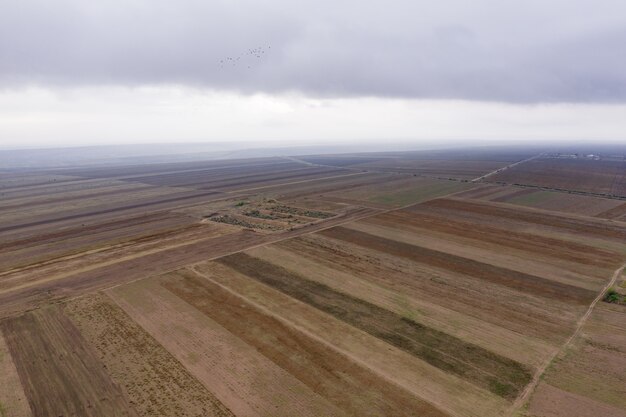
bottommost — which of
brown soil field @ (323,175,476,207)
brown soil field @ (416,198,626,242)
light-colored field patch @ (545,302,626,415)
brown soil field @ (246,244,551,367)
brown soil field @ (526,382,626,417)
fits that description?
brown soil field @ (526,382,626,417)

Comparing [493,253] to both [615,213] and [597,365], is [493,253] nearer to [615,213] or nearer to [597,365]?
[597,365]

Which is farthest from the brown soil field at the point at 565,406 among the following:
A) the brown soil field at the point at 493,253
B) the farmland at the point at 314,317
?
the brown soil field at the point at 493,253

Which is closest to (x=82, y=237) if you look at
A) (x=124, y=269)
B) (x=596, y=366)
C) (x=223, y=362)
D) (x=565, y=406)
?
(x=124, y=269)

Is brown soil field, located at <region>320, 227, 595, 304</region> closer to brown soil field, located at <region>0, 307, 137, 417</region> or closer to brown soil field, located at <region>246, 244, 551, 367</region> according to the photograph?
brown soil field, located at <region>246, 244, 551, 367</region>

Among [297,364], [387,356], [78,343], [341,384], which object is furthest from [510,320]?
[78,343]

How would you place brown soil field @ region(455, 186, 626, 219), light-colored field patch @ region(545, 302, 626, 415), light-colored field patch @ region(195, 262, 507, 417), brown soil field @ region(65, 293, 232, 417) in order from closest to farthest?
1. brown soil field @ region(65, 293, 232, 417)
2. light-colored field patch @ region(195, 262, 507, 417)
3. light-colored field patch @ region(545, 302, 626, 415)
4. brown soil field @ region(455, 186, 626, 219)

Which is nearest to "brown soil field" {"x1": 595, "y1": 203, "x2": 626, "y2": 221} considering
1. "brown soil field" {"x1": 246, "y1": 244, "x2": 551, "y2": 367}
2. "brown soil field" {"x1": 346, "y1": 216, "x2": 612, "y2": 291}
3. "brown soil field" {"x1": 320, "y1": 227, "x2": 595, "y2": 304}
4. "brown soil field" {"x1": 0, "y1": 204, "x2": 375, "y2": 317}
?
"brown soil field" {"x1": 346, "y1": 216, "x2": 612, "y2": 291}
